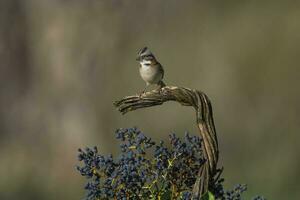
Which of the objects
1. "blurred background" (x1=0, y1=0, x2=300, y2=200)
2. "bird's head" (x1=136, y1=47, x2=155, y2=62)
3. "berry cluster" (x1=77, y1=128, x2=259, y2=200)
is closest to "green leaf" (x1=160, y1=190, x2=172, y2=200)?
"berry cluster" (x1=77, y1=128, x2=259, y2=200)

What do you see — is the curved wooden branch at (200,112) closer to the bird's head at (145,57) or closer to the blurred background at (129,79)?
the bird's head at (145,57)

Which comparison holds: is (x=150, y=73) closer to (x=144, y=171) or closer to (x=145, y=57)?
(x=145, y=57)

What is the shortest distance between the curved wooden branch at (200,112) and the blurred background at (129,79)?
407cm

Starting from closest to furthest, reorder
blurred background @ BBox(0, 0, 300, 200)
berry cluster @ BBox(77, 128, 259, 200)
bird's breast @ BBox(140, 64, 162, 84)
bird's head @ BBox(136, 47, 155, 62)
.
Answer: berry cluster @ BBox(77, 128, 259, 200) → bird's head @ BBox(136, 47, 155, 62) → bird's breast @ BBox(140, 64, 162, 84) → blurred background @ BBox(0, 0, 300, 200)

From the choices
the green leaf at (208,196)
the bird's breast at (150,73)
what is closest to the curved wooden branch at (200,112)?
the green leaf at (208,196)

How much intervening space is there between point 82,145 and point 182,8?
1.20 meters

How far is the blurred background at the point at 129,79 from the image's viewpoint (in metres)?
6.57

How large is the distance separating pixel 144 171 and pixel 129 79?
16.3 ft

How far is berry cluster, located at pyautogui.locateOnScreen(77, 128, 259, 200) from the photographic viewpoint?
1924 mm

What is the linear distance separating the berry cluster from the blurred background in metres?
4.13

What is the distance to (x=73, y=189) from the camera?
6.82m

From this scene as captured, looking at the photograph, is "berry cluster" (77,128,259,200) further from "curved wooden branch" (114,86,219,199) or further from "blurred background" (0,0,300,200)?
"blurred background" (0,0,300,200)

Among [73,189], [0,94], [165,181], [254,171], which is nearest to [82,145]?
[73,189]

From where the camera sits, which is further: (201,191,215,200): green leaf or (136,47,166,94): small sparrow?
(136,47,166,94): small sparrow
